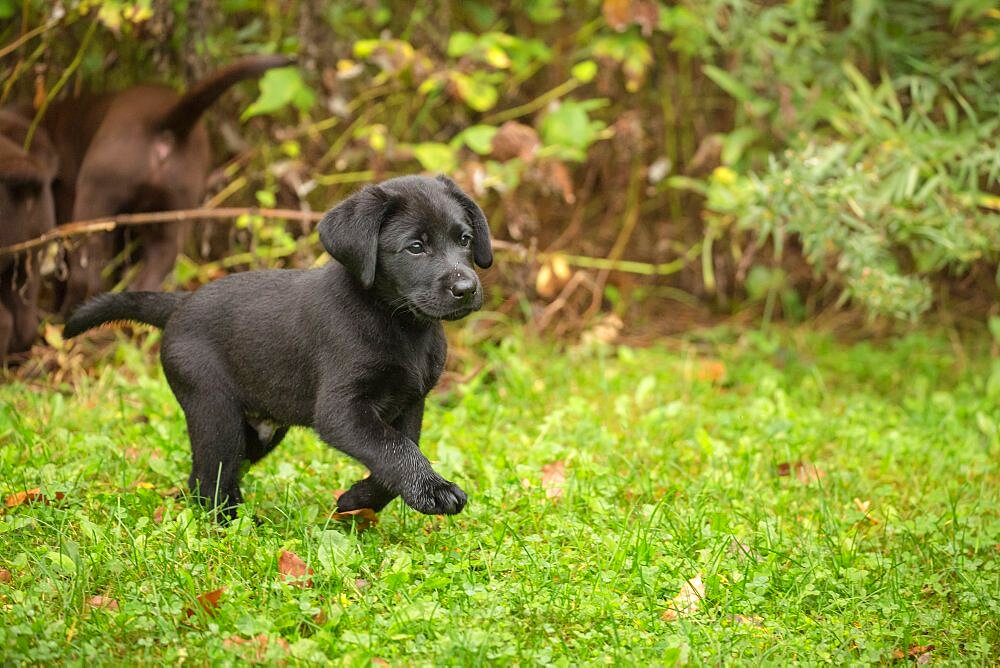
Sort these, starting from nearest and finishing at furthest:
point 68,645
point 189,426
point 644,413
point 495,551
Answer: point 68,645 → point 495,551 → point 189,426 → point 644,413

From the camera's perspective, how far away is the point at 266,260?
18.0 feet

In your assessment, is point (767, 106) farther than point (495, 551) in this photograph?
Yes

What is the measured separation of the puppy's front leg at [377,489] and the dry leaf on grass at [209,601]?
1.72 feet

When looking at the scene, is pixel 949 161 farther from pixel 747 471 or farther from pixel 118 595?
pixel 118 595

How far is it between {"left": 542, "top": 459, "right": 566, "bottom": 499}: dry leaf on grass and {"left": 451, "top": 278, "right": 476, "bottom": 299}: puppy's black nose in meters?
0.79

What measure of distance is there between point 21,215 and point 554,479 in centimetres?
253

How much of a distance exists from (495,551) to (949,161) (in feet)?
10.8

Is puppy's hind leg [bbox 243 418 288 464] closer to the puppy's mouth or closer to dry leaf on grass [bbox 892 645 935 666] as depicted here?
the puppy's mouth

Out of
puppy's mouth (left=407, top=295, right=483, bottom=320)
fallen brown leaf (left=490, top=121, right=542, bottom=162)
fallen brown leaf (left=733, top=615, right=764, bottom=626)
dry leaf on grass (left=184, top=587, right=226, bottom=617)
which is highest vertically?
puppy's mouth (left=407, top=295, right=483, bottom=320)

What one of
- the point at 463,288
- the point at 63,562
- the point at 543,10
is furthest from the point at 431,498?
the point at 543,10

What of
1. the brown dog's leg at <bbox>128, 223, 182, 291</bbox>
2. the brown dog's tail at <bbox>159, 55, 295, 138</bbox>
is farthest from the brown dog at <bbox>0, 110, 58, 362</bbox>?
the brown dog's tail at <bbox>159, 55, 295, 138</bbox>

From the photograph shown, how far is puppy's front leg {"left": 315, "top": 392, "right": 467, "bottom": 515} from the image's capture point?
2.87 meters

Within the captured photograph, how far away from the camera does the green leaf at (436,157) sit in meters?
5.48

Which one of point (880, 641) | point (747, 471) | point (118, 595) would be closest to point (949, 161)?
point (747, 471)
